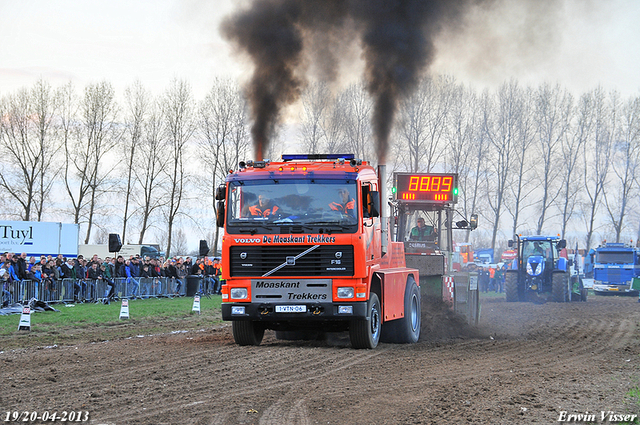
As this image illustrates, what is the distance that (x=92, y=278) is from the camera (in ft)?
81.7

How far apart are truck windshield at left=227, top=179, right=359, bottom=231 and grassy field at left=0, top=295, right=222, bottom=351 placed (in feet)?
16.0

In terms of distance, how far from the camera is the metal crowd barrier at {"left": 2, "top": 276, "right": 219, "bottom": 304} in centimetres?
2112

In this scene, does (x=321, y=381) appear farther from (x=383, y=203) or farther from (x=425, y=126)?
(x=425, y=126)

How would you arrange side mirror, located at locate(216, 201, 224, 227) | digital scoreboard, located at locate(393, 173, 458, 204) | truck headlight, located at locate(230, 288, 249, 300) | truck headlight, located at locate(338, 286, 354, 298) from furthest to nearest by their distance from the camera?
digital scoreboard, located at locate(393, 173, 458, 204) → side mirror, located at locate(216, 201, 224, 227) → truck headlight, located at locate(230, 288, 249, 300) → truck headlight, located at locate(338, 286, 354, 298)

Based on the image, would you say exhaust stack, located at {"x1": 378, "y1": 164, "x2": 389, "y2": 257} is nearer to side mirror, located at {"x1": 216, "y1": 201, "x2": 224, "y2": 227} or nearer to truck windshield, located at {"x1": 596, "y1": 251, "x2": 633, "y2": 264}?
side mirror, located at {"x1": 216, "y1": 201, "x2": 224, "y2": 227}

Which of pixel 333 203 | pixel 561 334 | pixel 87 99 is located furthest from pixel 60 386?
pixel 87 99

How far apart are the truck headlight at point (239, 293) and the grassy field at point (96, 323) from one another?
409 centimetres

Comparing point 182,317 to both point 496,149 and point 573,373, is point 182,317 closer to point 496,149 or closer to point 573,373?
point 573,373

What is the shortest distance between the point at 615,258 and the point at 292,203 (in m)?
34.6

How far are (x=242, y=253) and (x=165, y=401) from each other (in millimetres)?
4593

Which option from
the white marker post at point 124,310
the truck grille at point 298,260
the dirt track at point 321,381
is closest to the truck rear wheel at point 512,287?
the dirt track at point 321,381

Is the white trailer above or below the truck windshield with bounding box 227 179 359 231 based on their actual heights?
above

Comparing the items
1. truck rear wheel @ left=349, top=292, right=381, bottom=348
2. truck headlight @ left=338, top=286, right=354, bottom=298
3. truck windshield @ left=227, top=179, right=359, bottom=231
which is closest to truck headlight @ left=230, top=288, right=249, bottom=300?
truck windshield @ left=227, top=179, right=359, bottom=231

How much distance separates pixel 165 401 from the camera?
7.95 meters
